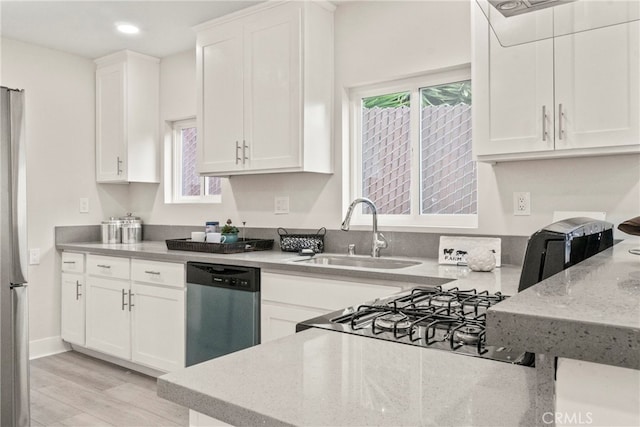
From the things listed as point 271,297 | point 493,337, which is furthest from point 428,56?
point 493,337

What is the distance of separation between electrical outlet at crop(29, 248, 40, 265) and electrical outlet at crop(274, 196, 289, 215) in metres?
2.09

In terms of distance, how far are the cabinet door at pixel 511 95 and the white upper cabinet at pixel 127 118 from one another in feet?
9.73

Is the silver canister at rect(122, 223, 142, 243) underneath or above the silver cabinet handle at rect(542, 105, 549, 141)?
underneath

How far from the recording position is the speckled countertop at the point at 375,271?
1934 mm

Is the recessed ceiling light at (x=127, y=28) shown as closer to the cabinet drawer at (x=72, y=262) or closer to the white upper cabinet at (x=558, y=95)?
the cabinet drawer at (x=72, y=262)

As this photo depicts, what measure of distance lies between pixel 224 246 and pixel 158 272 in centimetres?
55

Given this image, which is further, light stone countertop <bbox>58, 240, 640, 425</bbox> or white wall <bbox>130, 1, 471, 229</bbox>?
white wall <bbox>130, 1, 471, 229</bbox>

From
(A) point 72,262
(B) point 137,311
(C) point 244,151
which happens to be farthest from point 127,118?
(B) point 137,311

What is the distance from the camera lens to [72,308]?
386cm

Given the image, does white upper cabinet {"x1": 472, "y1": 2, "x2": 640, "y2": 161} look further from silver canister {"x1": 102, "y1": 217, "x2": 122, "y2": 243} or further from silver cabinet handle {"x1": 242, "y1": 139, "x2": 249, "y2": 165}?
silver canister {"x1": 102, "y1": 217, "x2": 122, "y2": 243}

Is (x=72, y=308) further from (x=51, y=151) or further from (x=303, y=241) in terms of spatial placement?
(x=303, y=241)

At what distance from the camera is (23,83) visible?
3828 mm

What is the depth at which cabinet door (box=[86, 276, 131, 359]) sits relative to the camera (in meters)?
3.42

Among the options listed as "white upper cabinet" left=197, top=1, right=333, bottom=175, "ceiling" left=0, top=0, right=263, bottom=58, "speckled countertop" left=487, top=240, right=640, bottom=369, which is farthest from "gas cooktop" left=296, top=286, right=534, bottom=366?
"ceiling" left=0, top=0, right=263, bottom=58
